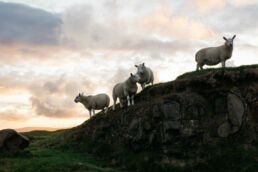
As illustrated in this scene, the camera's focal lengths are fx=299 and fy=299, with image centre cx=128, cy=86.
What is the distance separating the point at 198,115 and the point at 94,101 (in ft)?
40.4

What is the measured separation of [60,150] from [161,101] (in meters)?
10.7

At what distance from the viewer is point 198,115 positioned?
20.5 m

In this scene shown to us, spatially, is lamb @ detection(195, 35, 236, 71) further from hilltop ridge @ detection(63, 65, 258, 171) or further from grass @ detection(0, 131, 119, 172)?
grass @ detection(0, 131, 119, 172)

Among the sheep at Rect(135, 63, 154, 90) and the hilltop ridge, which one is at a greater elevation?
the sheep at Rect(135, 63, 154, 90)

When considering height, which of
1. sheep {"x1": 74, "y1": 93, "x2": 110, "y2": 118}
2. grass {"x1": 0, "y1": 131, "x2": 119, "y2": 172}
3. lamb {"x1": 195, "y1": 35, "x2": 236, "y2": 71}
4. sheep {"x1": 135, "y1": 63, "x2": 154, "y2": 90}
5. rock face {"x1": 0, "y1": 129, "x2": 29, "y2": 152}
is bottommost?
grass {"x1": 0, "y1": 131, "x2": 119, "y2": 172}

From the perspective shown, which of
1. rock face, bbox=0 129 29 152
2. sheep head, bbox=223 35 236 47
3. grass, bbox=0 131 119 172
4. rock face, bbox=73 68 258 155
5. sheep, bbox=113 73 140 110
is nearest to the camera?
grass, bbox=0 131 119 172

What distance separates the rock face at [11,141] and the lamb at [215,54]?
16.3 meters

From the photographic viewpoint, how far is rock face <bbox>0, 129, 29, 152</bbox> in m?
22.4

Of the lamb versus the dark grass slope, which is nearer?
the dark grass slope

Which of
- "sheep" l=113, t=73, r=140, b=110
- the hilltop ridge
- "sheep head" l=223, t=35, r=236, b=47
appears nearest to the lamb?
"sheep head" l=223, t=35, r=236, b=47

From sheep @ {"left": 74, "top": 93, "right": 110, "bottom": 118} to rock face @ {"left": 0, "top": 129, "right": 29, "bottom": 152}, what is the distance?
8.07 metres

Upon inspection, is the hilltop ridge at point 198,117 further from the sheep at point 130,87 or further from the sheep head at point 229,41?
the sheep head at point 229,41

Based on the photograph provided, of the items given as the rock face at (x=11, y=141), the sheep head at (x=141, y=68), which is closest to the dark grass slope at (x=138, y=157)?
the rock face at (x=11, y=141)

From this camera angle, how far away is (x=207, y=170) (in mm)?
18297
